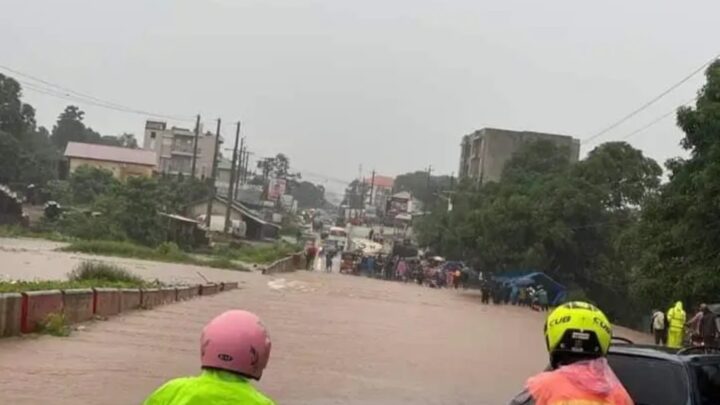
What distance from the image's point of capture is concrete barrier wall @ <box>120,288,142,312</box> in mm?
21547

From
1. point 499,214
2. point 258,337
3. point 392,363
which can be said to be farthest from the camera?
point 499,214

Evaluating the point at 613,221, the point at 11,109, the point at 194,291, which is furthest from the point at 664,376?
the point at 11,109

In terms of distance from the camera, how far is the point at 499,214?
56031mm

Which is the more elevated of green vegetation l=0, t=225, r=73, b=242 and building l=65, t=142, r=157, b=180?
building l=65, t=142, r=157, b=180

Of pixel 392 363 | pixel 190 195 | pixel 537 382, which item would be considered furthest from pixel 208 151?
pixel 537 382

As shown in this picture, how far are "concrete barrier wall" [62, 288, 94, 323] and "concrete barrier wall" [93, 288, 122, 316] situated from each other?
22 cm

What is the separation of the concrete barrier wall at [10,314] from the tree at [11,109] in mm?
57078

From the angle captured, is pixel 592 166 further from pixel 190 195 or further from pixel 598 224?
pixel 190 195

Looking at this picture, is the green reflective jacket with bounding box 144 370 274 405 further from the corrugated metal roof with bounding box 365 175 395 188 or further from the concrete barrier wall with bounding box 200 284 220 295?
the corrugated metal roof with bounding box 365 175 395 188

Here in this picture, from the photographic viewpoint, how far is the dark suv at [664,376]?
773 centimetres

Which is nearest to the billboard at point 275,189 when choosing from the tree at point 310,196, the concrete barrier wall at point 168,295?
the tree at point 310,196

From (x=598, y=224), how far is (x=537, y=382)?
48.0m

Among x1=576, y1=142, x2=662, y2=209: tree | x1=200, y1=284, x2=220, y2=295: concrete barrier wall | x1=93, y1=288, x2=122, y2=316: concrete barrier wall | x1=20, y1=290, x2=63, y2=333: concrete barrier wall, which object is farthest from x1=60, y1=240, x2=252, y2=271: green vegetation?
x1=20, y1=290, x2=63, y2=333: concrete barrier wall

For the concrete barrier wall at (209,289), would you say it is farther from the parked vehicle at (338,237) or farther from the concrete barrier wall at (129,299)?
the parked vehicle at (338,237)
